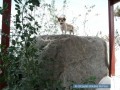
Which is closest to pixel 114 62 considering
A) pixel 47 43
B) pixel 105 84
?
pixel 47 43

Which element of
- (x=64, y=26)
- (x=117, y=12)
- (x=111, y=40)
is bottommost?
(x=111, y=40)

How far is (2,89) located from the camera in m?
4.09

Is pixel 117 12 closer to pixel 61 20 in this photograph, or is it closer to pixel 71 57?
pixel 61 20

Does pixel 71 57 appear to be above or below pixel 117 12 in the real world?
below

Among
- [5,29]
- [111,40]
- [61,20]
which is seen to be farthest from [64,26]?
[5,29]

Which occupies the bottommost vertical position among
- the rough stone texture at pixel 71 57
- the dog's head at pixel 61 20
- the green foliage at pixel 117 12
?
the rough stone texture at pixel 71 57

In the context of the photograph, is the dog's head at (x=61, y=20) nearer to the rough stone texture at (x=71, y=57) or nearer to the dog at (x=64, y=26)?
the dog at (x=64, y=26)

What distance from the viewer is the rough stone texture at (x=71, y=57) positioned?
4461mm

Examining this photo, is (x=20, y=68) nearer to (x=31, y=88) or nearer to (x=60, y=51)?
(x=31, y=88)

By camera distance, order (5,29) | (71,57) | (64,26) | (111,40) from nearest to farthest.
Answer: (5,29) < (71,57) < (64,26) < (111,40)

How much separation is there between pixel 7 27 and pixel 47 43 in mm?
800

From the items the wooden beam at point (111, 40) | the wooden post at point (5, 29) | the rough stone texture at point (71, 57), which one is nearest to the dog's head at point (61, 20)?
the rough stone texture at point (71, 57)

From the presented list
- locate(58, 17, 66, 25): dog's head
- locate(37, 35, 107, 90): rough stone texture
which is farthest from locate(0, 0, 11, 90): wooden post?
locate(58, 17, 66, 25): dog's head

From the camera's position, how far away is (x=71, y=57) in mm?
4598
